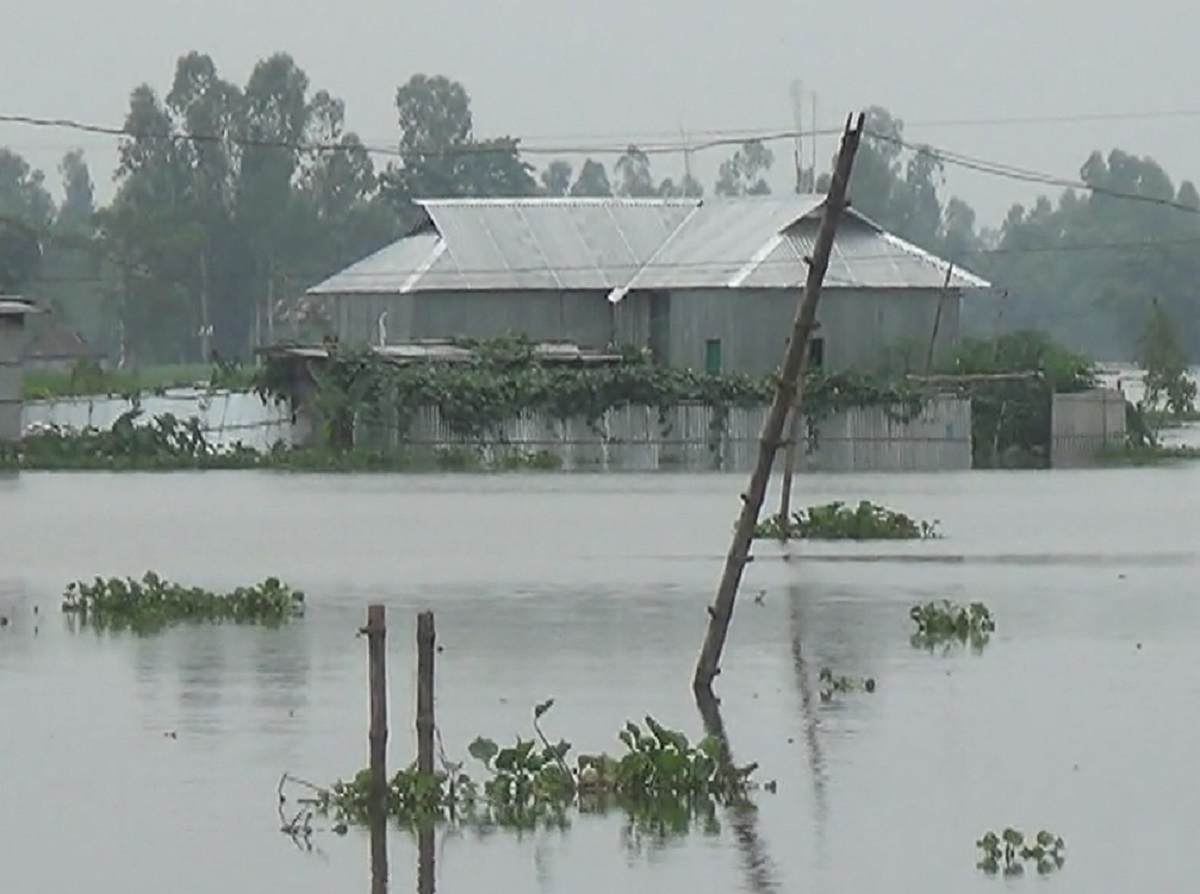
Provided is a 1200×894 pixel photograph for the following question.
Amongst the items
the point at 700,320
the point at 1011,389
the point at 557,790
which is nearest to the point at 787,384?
the point at 557,790

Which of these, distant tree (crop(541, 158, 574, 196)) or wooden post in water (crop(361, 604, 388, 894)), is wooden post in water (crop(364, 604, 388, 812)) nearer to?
wooden post in water (crop(361, 604, 388, 894))

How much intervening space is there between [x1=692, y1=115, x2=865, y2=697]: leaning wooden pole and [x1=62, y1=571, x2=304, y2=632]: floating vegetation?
7.80 meters

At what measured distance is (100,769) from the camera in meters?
17.8

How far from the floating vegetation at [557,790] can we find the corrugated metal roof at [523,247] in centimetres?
5776

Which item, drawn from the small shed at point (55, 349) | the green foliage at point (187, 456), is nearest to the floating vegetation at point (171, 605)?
the green foliage at point (187, 456)

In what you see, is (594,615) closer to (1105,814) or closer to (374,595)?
(374,595)

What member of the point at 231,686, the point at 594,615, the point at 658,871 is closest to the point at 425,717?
the point at 658,871

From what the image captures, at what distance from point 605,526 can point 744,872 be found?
26.7m

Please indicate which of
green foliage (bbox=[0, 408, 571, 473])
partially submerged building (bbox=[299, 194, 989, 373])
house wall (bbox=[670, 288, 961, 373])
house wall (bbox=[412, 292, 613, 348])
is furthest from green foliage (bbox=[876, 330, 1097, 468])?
house wall (bbox=[412, 292, 613, 348])

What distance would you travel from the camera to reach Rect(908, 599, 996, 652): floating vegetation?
2517 cm

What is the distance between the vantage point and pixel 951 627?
84.6ft

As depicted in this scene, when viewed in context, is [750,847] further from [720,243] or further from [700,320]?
[720,243]

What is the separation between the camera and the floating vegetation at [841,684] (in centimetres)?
2153

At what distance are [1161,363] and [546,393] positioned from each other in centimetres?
2100
